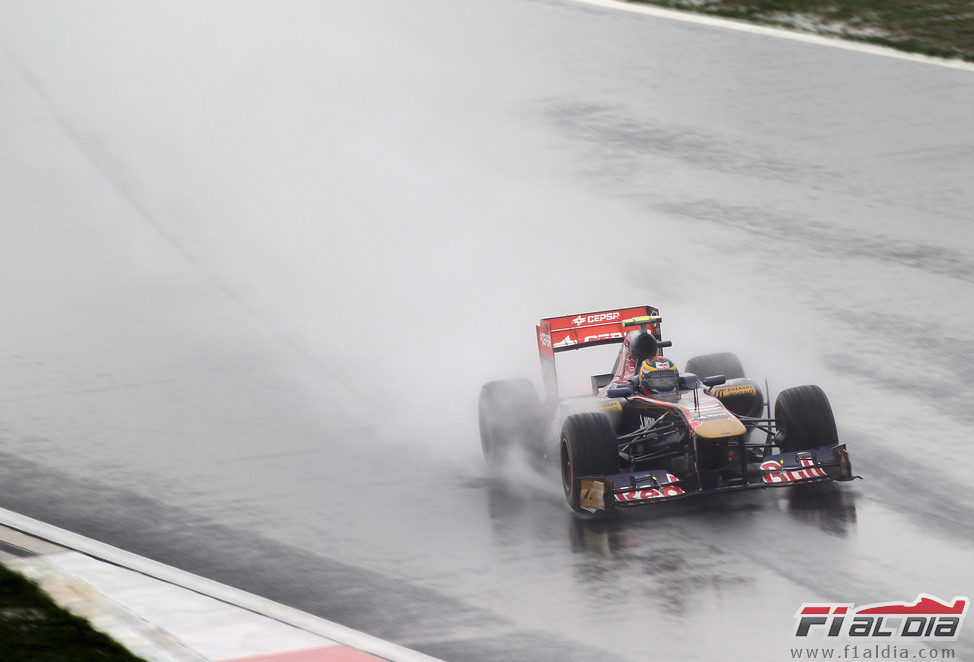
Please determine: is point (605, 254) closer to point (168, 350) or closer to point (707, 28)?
point (168, 350)

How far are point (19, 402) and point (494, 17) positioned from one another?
1486cm

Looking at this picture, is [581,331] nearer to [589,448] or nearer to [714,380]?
[714,380]

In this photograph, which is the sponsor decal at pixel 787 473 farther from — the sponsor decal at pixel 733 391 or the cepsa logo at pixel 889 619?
the cepsa logo at pixel 889 619

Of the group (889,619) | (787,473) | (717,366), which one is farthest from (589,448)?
(889,619)

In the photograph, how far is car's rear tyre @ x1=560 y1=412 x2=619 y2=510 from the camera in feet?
37.0

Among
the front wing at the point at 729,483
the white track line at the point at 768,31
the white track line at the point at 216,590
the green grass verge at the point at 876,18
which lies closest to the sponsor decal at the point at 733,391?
the front wing at the point at 729,483

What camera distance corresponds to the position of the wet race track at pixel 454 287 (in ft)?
34.3

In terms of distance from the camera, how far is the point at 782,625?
9.27m

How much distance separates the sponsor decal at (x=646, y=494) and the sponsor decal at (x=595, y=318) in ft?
8.36

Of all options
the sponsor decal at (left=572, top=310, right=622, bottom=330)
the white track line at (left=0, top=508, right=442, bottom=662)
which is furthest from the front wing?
the white track line at (left=0, top=508, right=442, bottom=662)

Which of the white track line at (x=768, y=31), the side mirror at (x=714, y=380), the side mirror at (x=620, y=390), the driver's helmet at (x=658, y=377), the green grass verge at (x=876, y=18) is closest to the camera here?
the side mirror at (x=714, y=380)

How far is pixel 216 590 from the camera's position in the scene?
33.0 ft

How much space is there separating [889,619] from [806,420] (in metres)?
2.63

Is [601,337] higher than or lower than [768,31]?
lower
